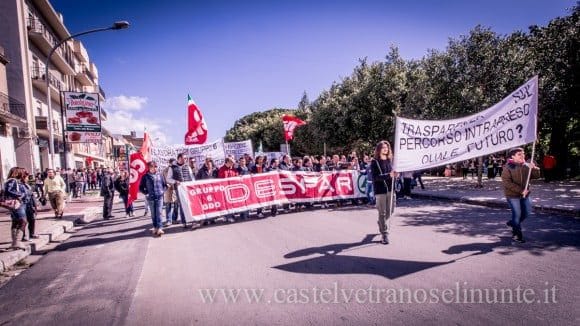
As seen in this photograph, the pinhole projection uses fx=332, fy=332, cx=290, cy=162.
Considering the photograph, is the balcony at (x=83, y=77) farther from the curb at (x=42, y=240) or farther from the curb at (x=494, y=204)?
the curb at (x=494, y=204)

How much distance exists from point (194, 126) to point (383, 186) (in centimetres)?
812

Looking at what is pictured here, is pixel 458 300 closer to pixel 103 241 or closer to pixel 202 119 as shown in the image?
pixel 103 241

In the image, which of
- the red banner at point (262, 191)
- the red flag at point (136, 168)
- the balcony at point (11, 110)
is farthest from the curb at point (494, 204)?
the balcony at point (11, 110)

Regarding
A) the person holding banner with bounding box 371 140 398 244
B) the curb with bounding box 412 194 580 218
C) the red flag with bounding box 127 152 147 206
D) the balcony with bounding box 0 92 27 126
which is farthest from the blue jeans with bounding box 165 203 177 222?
the balcony with bounding box 0 92 27 126

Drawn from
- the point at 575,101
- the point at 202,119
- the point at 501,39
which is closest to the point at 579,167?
the point at 575,101

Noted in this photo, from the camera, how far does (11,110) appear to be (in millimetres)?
19156

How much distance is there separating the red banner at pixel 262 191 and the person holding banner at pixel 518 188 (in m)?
5.87

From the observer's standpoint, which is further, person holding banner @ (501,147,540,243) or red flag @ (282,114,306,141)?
red flag @ (282,114,306,141)

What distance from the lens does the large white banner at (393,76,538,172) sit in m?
6.04

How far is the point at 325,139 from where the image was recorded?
28.2m

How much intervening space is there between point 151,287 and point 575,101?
64.0ft

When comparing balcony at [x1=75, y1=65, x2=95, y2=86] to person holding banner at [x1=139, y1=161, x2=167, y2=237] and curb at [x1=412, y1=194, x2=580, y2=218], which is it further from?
curb at [x1=412, y1=194, x2=580, y2=218]

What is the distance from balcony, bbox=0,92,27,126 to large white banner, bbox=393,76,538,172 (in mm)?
18402

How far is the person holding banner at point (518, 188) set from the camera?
5.73 meters
